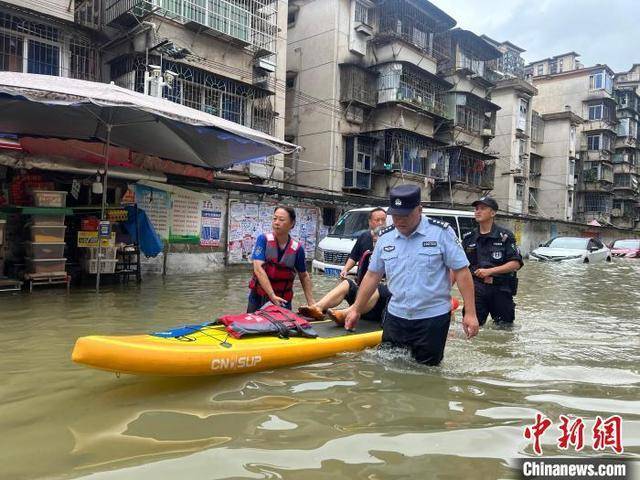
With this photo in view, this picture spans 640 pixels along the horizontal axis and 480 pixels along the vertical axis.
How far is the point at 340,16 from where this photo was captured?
22.4 metres

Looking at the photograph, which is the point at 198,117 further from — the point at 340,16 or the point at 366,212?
the point at 340,16

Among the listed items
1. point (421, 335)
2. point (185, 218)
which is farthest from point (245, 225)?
point (421, 335)

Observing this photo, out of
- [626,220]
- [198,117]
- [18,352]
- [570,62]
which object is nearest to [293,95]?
[198,117]

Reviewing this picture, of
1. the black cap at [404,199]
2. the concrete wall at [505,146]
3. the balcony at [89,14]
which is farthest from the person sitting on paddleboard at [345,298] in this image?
the concrete wall at [505,146]

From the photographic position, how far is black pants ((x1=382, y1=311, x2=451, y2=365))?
4125 mm

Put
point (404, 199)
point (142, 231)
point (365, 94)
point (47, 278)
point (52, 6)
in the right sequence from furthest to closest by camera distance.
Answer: point (365, 94) < point (52, 6) < point (142, 231) < point (47, 278) < point (404, 199)

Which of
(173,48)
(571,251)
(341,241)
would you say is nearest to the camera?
(341,241)

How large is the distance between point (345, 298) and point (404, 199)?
2.33 meters

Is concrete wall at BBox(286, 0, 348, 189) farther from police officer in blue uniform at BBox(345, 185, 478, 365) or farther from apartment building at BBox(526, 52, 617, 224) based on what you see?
apartment building at BBox(526, 52, 617, 224)

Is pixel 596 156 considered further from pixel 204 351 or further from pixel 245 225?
pixel 204 351

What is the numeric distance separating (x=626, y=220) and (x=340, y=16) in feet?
137

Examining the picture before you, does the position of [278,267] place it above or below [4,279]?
above

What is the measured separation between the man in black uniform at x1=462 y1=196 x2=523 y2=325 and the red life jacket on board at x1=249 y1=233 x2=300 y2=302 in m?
2.25

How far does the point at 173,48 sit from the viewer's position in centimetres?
1423
